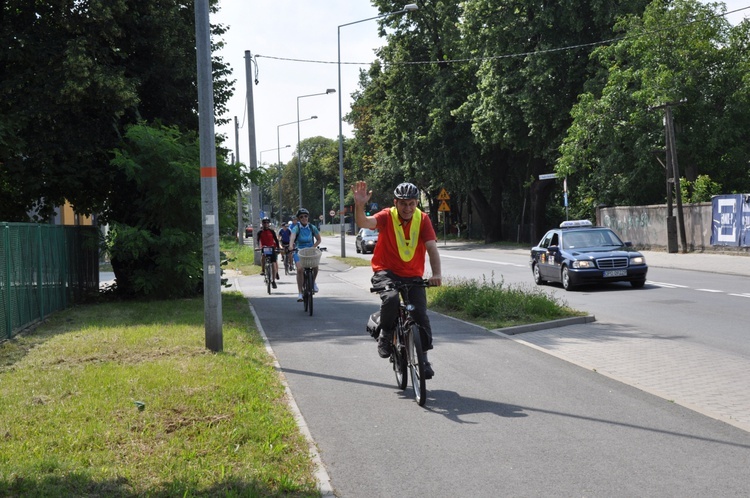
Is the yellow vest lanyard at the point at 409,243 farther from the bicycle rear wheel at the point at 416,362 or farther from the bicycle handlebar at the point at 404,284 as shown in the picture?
the bicycle rear wheel at the point at 416,362

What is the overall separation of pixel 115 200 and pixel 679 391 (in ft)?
48.9

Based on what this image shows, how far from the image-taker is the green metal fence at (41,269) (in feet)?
40.3

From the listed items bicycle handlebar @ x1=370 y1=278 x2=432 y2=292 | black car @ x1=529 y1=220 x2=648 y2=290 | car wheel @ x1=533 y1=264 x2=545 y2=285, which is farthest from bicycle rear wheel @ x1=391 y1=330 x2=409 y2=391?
car wheel @ x1=533 y1=264 x2=545 y2=285

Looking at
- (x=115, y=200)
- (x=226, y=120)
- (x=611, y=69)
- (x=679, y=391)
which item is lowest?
(x=679, y=391)

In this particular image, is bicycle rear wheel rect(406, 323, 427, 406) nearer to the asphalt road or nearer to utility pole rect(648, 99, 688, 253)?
the asphalt road

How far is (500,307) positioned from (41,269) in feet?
26.1

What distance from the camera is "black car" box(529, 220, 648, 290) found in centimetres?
1933

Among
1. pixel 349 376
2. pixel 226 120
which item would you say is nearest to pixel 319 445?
pixel 349 376

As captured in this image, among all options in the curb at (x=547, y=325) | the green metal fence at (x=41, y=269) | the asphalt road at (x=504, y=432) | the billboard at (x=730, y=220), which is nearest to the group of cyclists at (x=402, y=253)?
the asphalt road at (x=504, y=432)

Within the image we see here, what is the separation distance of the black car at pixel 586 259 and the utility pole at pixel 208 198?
11130mm

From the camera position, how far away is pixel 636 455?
5.71 metres

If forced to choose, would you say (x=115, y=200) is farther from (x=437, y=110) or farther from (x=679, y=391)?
(x=437, y=110)

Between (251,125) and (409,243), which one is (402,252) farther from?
(251,125)

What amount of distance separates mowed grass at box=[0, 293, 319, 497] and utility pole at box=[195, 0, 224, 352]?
0.37m
